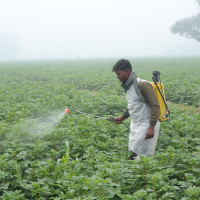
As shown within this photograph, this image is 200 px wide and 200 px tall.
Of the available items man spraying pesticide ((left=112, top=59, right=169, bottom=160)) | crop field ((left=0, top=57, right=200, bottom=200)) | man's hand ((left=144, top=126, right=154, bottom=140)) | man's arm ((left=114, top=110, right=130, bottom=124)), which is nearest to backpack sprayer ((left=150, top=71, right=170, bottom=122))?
man spraying pesticide ((left=112, top=59, right=169, bottom=160))

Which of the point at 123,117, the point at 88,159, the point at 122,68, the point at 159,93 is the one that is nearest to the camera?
the point at 122,68

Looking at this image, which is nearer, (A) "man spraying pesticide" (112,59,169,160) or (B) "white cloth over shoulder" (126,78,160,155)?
(A) "man spraying pesticide" (112,59,169,160)

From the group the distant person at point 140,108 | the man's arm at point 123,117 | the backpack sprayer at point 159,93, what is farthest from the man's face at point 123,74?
the man's arm at point 123,117

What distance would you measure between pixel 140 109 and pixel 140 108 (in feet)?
0.06

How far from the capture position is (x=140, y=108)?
4328 mm

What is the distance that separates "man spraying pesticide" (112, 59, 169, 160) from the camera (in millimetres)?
4133

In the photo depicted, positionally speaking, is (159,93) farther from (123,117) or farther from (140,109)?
(123,117)

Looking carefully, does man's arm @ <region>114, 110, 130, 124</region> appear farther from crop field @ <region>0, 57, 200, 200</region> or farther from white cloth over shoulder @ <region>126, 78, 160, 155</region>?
crop field @ <region>0, 57, 200, 200</region>

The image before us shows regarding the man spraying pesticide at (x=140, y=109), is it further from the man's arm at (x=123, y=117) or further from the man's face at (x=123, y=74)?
the man's arm at (x=123, y=117)

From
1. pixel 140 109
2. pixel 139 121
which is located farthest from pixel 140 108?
pixel 139 121

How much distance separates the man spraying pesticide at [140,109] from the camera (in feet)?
13.6

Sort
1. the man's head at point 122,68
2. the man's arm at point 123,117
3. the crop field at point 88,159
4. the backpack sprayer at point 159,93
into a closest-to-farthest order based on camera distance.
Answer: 1. the crop field at point 88,159
2. the man's head at point 122,68
3. the backpack sprayer at point 159,93
4. the man's arm at point 123,117

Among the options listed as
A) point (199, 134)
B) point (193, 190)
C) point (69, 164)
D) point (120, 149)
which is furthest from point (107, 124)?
point (193, 190)

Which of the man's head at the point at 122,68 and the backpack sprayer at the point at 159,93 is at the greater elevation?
the man's head at the point at 122,68
